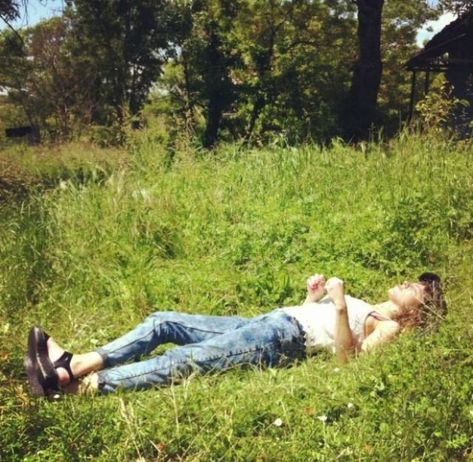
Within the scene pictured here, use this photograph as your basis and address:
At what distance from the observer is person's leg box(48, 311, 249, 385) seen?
3.44m

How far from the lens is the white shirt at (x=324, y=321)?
4.05 metres

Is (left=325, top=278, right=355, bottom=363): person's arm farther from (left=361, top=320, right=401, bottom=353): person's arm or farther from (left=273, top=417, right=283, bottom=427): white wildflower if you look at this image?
(left=273, top=417, right=283, bottom=427): white wildflower

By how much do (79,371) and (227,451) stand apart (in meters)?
1.02

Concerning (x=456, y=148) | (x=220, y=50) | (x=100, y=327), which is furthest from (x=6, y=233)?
(x=220, y=50)

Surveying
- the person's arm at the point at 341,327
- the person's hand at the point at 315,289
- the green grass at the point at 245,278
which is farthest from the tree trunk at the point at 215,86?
the person's arm at the point at 341,327

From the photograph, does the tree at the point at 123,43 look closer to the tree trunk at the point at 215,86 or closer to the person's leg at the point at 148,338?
the tree trunk at the point at 215,86

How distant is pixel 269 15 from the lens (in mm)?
20188

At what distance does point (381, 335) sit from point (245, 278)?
1.54 m

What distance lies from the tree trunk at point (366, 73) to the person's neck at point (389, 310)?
948cm

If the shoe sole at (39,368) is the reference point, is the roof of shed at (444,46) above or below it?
above

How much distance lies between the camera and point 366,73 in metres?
13.8

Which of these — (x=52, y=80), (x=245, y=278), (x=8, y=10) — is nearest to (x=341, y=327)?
(x=245, y=278)

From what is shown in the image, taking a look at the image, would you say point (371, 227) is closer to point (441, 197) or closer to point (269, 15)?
point (441, 197)

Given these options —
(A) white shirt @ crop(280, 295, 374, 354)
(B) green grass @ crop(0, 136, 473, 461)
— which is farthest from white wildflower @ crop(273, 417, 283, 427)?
(A) white shirt @ crop(280, 295, 374, 354)
